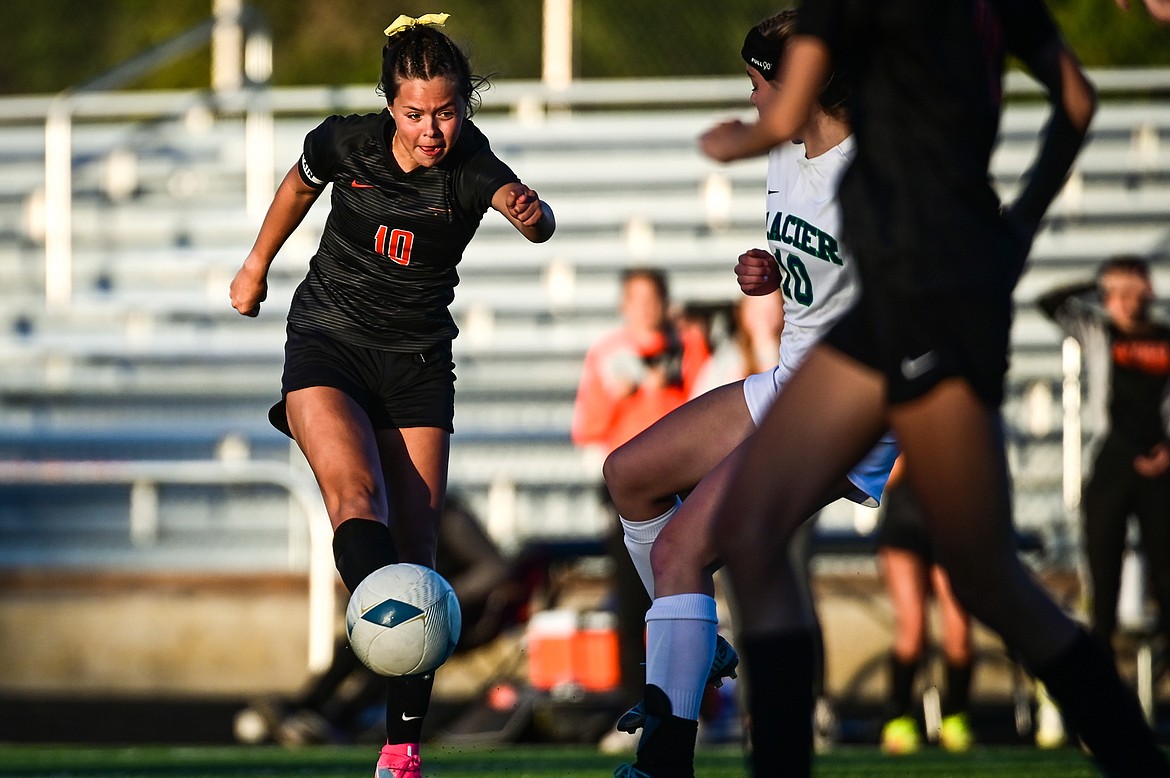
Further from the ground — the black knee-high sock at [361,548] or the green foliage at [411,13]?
the green foliage at [411,13]

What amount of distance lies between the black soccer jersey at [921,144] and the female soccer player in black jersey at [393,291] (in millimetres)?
1553

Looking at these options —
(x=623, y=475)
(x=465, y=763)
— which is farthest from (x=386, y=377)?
(x=465, y=763)

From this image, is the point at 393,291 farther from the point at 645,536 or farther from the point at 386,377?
the point at 645,536

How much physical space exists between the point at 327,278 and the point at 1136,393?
582cm

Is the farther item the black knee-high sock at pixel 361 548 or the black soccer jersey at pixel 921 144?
the black knee-high sock at pixel 361 548

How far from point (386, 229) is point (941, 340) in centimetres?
225

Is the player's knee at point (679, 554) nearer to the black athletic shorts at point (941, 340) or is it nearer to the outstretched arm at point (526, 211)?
the outstretched arm at point (526, 211)

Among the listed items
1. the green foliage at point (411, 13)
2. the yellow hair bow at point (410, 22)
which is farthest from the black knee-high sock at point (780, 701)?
the green foliage at point (411, 13)

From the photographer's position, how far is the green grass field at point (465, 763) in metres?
6.55

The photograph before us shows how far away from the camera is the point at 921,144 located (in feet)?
10.3

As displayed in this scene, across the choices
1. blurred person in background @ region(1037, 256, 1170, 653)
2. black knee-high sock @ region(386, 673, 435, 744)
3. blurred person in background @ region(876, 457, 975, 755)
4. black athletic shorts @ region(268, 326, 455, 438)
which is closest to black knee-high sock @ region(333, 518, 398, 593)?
black knee-high sock @ region(386, 673, 435, 744)

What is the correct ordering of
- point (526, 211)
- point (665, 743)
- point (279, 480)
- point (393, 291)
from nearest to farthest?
1. point (665, 743)
2. point (526, 211)
3. point (393, 291)
4. point (279, 480)

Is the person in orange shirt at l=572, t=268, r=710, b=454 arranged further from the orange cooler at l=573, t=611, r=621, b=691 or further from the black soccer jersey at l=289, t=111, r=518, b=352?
the black soccer jersey at l=289, t=111, r=518, b=352

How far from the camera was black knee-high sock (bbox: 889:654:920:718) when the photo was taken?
8.80m
